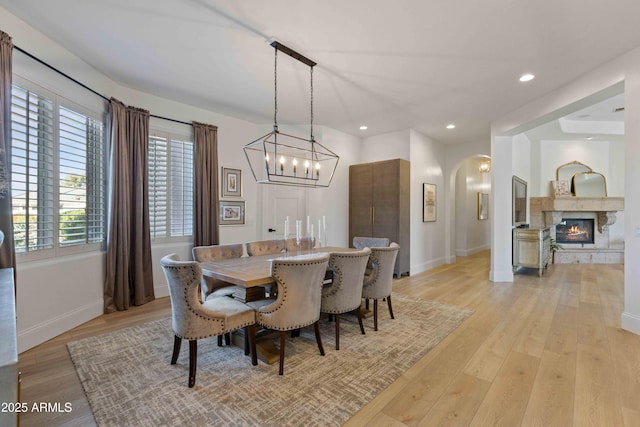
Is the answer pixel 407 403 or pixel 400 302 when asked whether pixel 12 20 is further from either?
pixel 400 302

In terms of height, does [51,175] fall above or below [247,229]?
above

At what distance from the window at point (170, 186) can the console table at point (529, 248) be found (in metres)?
6.13

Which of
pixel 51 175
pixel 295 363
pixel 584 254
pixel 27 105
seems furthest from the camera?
pixel 584 254

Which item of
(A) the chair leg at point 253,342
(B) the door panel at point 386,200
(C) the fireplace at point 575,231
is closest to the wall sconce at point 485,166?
(C) the fireplace at point 575,231

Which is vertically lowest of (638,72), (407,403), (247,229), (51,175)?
(407,403)

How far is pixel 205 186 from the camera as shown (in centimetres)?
444

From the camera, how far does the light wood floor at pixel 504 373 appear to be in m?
1.78

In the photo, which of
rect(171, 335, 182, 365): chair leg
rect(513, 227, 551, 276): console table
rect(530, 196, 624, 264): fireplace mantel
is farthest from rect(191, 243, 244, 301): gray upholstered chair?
rect(530, 196, 624, 264): fireplace mantel

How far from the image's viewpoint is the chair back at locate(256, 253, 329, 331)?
2215mm

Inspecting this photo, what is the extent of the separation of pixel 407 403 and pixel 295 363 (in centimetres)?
93

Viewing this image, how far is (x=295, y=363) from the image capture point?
2389 mm

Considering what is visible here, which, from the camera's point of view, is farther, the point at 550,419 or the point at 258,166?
the point at 258,166

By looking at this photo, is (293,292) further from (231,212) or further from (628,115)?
(628,115)

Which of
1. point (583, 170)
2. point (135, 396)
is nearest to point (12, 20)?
point (135, 396)
